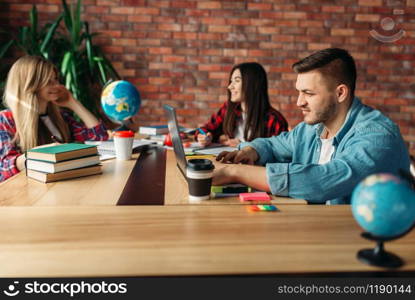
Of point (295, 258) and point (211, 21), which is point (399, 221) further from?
point (211, 21)

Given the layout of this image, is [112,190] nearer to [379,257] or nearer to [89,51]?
[379,257]

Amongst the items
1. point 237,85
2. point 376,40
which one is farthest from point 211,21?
point 376,40

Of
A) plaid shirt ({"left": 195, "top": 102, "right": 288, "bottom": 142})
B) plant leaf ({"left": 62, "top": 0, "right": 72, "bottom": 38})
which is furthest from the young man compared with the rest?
plant leaf ({"left": 62, "top": 0, "right": 72, "bottom": 38})

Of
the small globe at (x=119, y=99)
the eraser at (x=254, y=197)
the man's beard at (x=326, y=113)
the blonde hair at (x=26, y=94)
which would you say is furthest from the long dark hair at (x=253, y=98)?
the eraser at (x=254, y=197)

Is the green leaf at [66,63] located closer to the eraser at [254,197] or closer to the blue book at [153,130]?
the blue book at [153,130]

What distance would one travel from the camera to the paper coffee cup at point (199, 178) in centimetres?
119

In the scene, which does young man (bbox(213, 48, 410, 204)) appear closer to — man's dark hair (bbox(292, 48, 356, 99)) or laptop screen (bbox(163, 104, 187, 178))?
man's dark hair (bbox(292, 48, 356, 99))

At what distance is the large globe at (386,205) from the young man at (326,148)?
1.59ft

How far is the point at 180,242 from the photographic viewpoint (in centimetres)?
89

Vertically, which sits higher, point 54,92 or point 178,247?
point 54,92

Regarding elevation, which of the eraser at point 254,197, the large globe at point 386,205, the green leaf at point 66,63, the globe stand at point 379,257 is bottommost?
the eraser at point 254,197

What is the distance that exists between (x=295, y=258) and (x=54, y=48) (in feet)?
11.4

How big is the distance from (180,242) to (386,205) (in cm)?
42

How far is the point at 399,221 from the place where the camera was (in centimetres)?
74
